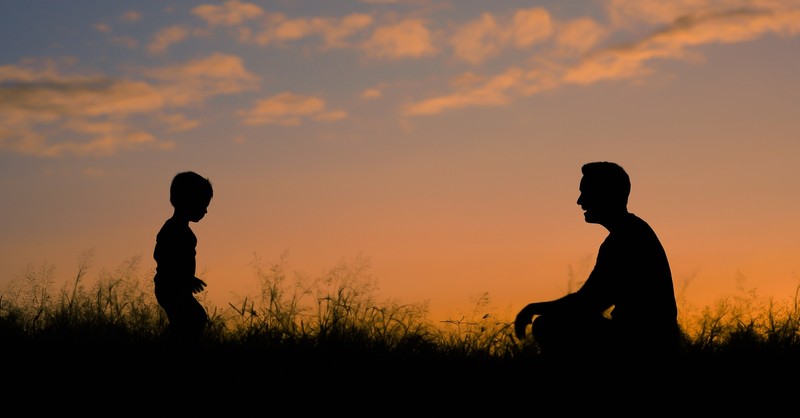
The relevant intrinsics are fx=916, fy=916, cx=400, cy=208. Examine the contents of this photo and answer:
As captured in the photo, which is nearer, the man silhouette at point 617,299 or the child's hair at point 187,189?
the man silhouette at point 617,299

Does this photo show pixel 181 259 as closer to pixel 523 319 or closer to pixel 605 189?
pixel 523 319

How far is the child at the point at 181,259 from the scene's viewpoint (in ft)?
24.0

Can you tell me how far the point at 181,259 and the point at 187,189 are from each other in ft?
1.86

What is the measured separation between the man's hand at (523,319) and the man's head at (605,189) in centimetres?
71

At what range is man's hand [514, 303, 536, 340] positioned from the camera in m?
5.84

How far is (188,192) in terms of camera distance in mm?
7391

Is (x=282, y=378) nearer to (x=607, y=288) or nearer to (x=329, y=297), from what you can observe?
(x=329, y=297)

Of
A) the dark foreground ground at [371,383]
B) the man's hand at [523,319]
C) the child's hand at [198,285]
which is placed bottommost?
the dark foreground ground at [371,383]

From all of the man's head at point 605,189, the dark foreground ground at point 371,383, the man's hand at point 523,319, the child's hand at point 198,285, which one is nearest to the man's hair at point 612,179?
the man's head at point 605,189

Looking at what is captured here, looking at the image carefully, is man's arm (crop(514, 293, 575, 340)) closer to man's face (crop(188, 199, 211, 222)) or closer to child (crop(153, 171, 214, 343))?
child (crop(153, 171, 214, 343))

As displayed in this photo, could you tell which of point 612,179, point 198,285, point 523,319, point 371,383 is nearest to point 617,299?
point 523,319

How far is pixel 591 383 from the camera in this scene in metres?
5.67

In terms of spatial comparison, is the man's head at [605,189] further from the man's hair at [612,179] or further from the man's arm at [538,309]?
the man's arm at [538,309]

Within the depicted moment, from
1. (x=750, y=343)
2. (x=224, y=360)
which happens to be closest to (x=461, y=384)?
(x=224, y=360)
